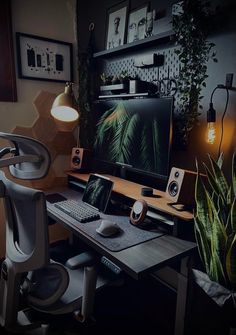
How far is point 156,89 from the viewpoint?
1751 mm

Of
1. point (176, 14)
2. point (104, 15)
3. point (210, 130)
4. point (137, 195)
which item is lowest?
point (137, 195)

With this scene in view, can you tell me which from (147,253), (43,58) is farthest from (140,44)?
(147,253)

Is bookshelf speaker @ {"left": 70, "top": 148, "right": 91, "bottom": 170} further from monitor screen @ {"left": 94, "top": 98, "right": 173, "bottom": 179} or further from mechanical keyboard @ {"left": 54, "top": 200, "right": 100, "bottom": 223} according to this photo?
mechanical keyboard @ {"left": 54, "top": 200, "right": 100, "bottom": 223}

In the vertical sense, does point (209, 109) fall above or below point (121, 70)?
below

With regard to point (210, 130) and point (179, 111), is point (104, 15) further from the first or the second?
point (210, 130)

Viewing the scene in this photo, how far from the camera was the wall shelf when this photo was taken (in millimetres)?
1525

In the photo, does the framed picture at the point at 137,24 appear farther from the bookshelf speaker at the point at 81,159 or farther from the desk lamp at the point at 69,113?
the bookshelf speaker at the point at 81,159

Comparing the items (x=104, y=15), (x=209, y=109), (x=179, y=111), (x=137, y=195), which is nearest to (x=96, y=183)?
(x=137, y=195)

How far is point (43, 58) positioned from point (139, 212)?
1576 millimetres

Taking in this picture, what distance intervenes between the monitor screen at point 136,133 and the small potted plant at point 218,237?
0.35 m

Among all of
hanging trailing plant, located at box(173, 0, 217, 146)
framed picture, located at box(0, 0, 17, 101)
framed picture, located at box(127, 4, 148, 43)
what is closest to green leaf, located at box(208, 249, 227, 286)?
hanging trailing plant, located at box(173, 0, 217, 146)

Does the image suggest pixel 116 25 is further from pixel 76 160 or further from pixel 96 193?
pixel 96 193

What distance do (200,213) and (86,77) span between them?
1596mm

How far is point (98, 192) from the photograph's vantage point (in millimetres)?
1615
